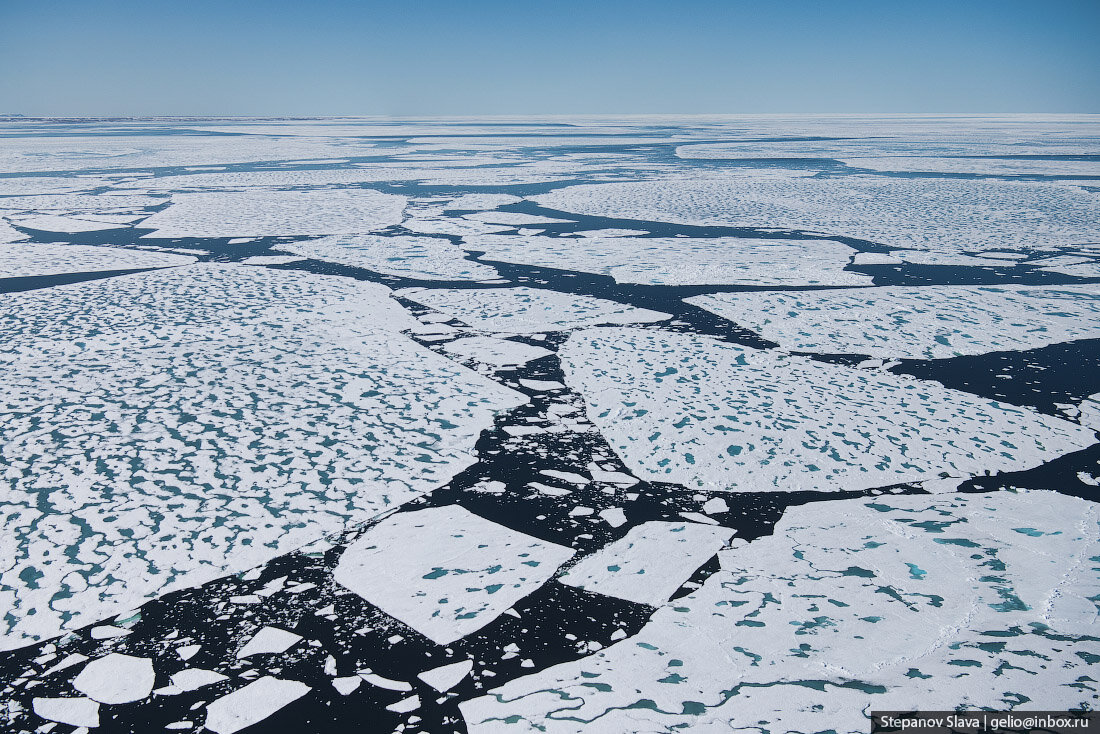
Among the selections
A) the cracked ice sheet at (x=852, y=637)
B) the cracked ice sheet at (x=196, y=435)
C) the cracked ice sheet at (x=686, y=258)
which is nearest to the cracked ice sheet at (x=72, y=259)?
the cracked ice sheet at (x=196, y=435)

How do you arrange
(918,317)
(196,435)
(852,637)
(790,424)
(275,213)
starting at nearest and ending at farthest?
1. (852,637)
2. (196,435)
3. (790,424)
4. (918,317)
5. (275,213)

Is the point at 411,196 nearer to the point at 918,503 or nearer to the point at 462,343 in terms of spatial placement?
the point at 462,343

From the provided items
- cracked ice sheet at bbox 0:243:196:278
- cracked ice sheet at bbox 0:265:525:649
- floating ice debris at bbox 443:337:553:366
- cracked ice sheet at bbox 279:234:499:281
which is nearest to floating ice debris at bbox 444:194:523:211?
cracked ice sheet at bbox 279:234:499:281

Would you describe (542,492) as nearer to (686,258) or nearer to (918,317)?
(918,317)

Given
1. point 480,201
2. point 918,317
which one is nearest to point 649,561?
point 918,317

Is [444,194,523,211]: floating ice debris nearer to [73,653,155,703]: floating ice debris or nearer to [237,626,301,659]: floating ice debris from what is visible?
[237,626,301,659]: floating ice debris
